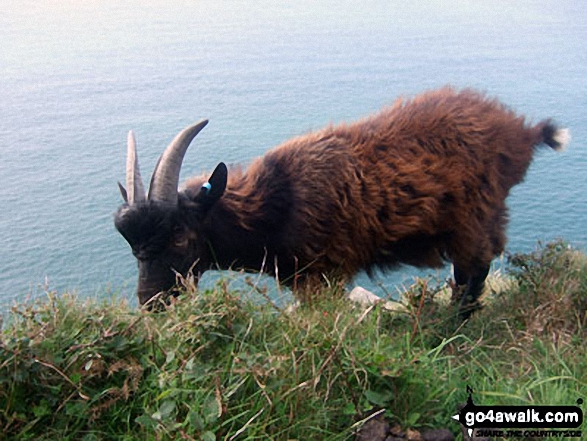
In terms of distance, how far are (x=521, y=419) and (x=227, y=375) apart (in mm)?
1320

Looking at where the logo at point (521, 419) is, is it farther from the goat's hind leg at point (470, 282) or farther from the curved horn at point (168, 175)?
the curved horn at point (168, 175)

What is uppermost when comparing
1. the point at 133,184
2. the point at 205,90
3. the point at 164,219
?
the point at 133,184

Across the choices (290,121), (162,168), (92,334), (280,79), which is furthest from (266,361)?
(280,79)

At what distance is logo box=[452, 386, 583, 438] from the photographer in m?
2.82

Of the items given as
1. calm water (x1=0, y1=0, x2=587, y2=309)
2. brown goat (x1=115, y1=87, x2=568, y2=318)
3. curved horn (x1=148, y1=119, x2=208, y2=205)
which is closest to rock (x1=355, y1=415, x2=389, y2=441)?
brown goat (x1=115, y1=87, x2=568, y2=318)

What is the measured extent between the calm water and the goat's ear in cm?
88

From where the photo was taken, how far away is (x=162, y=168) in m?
4.52

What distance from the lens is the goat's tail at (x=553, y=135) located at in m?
5.49

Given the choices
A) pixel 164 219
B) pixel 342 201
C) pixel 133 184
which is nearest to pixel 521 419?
pixel 342 201

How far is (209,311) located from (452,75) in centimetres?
1138

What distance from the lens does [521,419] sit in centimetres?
287

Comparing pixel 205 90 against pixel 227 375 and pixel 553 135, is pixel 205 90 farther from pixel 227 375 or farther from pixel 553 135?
pixel 227 375

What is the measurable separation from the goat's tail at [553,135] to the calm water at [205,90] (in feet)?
4.63

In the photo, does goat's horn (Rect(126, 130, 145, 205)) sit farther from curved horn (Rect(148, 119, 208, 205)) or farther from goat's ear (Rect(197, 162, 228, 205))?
goat's ear (Rect(197, 162, 228, 205))
